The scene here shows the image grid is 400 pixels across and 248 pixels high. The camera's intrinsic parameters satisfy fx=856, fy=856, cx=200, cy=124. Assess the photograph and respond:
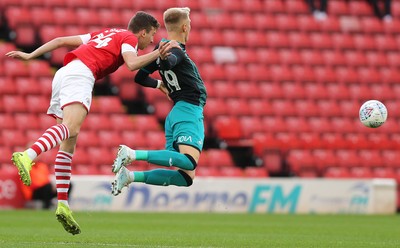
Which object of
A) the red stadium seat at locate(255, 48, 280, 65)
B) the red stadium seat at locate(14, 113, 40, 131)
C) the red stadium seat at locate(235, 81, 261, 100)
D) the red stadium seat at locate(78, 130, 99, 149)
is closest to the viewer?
the red stadium seat at locate(14, 113, 40, 131)

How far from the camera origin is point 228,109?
64.5ft

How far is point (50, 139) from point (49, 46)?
3.59ft

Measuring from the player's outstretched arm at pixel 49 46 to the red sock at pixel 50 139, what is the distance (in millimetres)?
861

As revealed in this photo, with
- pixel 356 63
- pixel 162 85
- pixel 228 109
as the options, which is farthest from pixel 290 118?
pixel 162 85

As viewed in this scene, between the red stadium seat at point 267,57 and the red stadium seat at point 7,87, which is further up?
the red stadium seat at point 267,57

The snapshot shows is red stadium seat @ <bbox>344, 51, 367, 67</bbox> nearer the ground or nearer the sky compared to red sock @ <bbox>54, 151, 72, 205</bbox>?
nearer the sky

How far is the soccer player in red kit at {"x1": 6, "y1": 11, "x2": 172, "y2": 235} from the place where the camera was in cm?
714

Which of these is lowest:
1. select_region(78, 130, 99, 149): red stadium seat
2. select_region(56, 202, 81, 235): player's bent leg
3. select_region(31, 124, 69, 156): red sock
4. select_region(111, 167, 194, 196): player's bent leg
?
select_region(56, 202, 81, 235): player's bent leg

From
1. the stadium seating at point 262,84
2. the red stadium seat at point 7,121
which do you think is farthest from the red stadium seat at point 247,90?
the red stadium seat at point 7,121

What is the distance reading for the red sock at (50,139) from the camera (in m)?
6.87

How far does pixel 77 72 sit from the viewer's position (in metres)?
7.40

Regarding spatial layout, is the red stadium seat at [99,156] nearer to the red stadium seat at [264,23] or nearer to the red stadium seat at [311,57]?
the red stadium seat at [264,23]

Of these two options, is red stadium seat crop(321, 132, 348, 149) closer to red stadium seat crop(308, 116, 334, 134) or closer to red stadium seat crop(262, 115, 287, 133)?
red stadium seat crop(308, 116, 334, 134)

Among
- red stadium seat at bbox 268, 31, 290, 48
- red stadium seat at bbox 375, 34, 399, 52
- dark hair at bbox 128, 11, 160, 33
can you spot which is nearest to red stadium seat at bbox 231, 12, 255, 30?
red stadium seat at bbox 268, 31, 290, 48
